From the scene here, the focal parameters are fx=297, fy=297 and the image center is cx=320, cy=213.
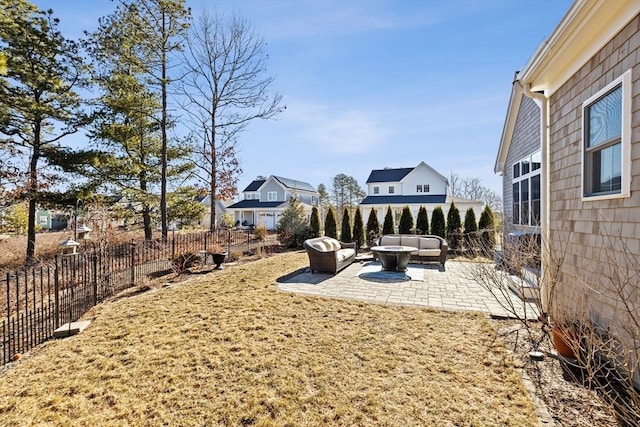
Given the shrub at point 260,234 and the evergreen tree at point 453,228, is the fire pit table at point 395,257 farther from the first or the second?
the shrub at point 260,234

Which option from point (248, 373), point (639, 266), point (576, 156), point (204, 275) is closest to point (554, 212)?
point (576, 156)

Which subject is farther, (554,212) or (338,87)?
(338,87)

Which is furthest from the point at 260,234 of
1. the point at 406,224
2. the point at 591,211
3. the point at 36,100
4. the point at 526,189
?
the point at 591,211

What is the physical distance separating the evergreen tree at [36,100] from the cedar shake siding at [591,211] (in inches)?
599

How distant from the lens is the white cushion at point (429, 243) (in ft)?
36.3

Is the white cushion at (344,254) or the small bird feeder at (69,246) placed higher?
the small bird feeder at (69,246)

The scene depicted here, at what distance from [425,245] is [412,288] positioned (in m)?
4.25

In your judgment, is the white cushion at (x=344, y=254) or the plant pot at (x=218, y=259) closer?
the white cushion at (x=344, y=254)

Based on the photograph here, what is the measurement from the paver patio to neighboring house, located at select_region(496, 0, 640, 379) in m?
1.39

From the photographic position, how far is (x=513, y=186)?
1086 centimetres

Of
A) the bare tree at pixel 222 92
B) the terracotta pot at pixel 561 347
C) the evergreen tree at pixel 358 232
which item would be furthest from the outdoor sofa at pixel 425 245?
the bare tree at pixel 222 92

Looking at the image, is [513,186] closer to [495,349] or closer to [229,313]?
[495,349]

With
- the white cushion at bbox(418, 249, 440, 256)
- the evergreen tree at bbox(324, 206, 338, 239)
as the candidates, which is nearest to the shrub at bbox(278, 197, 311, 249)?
the evergreen tree at bbox(324, 206, 338, 239)

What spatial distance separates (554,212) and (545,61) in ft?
7.57
